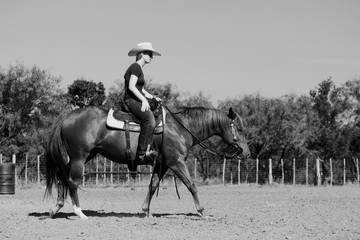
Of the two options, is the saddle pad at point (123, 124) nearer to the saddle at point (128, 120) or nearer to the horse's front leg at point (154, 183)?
the saddle at point (128, 120)

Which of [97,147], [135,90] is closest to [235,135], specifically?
[135,90]

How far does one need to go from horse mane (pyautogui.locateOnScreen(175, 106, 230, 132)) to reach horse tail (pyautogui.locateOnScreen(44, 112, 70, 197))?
2390 millimetres

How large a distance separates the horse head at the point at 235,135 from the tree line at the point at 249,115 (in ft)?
72.2

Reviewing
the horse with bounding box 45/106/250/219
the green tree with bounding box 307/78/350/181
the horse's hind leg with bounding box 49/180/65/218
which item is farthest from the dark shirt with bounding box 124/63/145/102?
the green tree with bounding box 307/78/350/181

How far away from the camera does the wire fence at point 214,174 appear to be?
32.4 meters

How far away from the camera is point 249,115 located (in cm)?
5038

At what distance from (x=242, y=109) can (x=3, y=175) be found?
1232 inches

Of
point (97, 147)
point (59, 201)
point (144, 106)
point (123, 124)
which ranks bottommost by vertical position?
point (59, 201)

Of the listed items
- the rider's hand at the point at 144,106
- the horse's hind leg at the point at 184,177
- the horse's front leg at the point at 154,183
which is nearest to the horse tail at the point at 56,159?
the horse's front leg at the point at 154,183

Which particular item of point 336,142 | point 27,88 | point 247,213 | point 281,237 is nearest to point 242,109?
point 336,142

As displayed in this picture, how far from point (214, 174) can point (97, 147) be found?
28532mm

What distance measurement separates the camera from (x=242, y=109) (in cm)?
5031

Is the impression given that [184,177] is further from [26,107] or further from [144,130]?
[26,107]

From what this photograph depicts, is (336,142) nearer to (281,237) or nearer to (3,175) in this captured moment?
(3,175)
